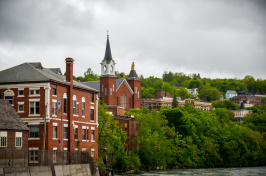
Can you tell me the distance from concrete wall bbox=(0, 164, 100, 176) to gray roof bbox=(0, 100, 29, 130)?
7.21m

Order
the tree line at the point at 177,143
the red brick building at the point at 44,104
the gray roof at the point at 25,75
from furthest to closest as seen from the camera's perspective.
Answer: the tree line at the point at 177,143 → the gray roof at the point at 25,75 → the red brick building at the point at 44,104

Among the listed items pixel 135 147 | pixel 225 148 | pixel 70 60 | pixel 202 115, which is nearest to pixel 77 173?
pixel 70 60

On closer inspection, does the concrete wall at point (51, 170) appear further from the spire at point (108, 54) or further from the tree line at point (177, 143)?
the spire at point (108, 54)

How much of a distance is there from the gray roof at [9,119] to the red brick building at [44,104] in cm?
Answer: 314

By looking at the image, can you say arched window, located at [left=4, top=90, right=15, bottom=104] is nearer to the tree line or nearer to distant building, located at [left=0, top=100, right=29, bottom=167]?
distant building, located at [left=0, top=100, right=29, bottom=167]

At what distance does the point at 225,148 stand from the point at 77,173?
3250 inches

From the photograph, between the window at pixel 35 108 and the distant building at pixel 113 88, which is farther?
the distant building at pixel 113 88

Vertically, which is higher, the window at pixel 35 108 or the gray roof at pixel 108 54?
the gray roof at pixel 108 54

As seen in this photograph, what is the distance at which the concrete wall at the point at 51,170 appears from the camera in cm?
3900

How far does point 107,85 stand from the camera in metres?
162

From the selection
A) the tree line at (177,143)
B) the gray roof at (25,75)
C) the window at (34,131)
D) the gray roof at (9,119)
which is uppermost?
the gray roof at (25,75)

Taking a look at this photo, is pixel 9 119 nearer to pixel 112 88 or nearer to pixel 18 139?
pixel 18 139

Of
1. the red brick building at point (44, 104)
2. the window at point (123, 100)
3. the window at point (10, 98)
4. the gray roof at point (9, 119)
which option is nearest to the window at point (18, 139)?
the gray roof at point (9, 119)

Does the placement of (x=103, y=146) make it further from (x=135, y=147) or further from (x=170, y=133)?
(x=170, y=133)
